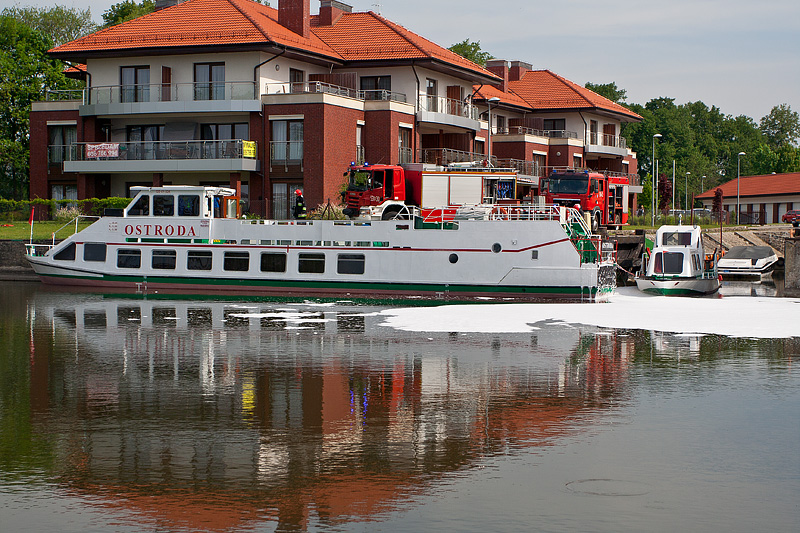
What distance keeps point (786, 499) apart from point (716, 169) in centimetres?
16249

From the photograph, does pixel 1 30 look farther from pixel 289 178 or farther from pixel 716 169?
pixel 716 169

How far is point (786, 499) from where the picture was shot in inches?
434

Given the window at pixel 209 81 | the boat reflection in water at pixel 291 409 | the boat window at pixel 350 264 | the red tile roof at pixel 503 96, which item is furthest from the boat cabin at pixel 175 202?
the red tile roof at pixel 503 96

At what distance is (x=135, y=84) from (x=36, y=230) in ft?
35.1

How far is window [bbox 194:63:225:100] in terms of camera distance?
178 feet

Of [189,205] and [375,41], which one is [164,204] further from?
[375,41]

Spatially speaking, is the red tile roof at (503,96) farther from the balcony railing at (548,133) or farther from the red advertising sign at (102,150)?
the red advertising sign at (102,150)

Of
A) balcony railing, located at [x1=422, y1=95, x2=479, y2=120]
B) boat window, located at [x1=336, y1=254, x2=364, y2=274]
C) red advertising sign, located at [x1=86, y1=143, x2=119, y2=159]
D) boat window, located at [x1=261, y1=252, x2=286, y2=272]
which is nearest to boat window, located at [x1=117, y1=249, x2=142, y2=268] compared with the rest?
boat window, located at [x1=261, y1=252, x2=286, y2=272]

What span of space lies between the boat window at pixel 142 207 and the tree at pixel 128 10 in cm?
3886

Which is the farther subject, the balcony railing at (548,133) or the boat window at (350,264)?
the balcony railing at (548,133)

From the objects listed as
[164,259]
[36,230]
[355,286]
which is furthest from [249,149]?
[355,286]

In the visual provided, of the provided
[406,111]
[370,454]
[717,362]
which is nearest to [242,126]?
[406,111]

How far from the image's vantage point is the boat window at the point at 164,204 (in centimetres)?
4159

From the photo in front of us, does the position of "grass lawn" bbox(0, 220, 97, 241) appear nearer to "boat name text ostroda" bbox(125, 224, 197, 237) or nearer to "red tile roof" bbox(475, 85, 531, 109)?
"boat name text ostroda" bbox(125, 224, 197, 237)
